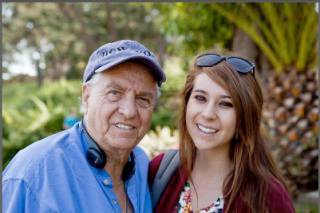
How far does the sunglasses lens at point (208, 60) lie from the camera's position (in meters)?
2.80

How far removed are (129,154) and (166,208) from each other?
42cm

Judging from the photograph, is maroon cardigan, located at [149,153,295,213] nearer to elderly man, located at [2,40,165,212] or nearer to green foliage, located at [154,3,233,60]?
elderly man, located at [2,40,165,212]

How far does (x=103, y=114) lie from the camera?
7.80 feet

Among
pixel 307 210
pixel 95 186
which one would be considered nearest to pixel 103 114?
pixel 95 186

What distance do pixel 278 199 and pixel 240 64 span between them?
0.79m

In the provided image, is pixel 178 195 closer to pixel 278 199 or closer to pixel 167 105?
pixel 278 199

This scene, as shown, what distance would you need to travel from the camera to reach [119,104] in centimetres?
237

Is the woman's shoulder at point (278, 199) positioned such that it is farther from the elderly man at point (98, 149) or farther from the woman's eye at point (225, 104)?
the elderly man at point (98, 149)

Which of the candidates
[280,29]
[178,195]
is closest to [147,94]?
[178,195]

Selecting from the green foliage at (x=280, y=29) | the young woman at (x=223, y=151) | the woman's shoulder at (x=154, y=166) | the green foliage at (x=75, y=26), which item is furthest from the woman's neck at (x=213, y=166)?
the green foliage at (x=75, y=26)

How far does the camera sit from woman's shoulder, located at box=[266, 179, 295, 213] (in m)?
2.56

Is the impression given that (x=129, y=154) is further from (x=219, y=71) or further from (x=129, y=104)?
(x=219, y=71)

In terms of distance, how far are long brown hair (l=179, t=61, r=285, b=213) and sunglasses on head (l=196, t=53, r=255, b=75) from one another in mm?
28

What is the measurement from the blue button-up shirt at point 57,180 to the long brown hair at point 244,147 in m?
0.72
